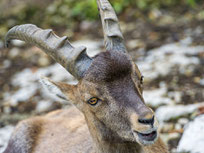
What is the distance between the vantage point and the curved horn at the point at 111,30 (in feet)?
A: 18.7

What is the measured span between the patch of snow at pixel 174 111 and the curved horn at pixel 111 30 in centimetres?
325

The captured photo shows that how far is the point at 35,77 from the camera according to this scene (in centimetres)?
1156

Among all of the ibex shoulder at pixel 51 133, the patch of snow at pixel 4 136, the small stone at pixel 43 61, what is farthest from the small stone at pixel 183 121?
the small stone at pixel 43 61

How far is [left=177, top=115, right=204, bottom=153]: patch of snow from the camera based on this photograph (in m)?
7.26

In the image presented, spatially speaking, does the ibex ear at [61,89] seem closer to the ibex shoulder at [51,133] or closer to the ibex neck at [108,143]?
the ibex neck at [108,143]

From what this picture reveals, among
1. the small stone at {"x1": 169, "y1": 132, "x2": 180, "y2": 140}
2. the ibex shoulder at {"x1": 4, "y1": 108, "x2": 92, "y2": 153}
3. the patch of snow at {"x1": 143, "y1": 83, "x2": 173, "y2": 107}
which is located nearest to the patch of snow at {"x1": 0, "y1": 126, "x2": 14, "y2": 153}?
the ibex shoulder at {"x1": 4, "y1": 108, "x2": 92, "y2": 153}

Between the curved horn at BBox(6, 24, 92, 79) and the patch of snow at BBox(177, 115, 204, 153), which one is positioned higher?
the curved horn at BBox(6, 24, 92, 79)

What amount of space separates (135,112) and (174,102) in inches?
170

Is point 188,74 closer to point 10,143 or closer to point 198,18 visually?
point 198,18

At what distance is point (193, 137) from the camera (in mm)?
7512

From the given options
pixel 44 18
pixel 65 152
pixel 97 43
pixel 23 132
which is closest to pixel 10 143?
pixel 23 132

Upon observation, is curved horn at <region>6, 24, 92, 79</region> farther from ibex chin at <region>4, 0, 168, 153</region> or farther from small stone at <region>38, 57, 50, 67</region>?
small stone at <region>38, 57, 50, 67</region>

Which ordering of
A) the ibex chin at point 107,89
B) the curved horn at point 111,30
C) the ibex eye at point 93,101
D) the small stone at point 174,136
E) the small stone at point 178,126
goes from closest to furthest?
the ibex chin at point 107,89 < the ibex eye at point 93,101 < the curved horn at point 111,30 < the small stone at point 174,136 < the small stone at point 178,126

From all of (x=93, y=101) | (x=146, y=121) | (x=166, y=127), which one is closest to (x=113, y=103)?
(x=93, y=101)
